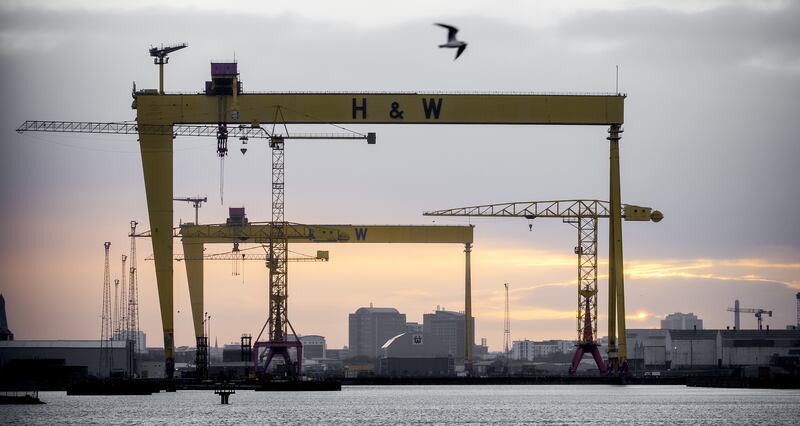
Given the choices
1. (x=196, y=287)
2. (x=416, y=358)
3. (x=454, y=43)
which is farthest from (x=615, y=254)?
(x=454, y=43)

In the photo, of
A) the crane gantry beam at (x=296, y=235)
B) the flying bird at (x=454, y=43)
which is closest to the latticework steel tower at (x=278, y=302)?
the crane gantry beam at (x=296, y=235)

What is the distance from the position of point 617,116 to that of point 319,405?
22805 millimetres

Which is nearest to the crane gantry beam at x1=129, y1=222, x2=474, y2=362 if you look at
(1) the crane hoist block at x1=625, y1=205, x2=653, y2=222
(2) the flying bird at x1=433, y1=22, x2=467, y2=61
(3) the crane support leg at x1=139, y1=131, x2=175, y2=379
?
(1) the crane hoist block at x1=625, y1=205, x2=653, y2=222

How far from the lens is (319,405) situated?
82.1m

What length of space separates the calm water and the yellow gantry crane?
10.5 meters

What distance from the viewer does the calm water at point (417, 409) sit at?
67.2 meters

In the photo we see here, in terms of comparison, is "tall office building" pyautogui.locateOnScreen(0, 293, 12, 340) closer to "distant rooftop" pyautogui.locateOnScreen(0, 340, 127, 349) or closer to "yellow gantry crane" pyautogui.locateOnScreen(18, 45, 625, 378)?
"distant rooftop" pyautogui.locateOnScreen(0, 340, 127, 349)

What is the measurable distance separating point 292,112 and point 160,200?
8892 mm

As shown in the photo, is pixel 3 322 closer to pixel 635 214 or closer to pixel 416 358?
pixel 416 358

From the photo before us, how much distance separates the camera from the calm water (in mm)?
67188

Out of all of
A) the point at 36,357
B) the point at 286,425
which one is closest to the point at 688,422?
the point at 286,425

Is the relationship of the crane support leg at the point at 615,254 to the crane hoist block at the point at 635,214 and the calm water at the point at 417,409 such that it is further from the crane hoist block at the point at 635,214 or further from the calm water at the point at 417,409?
the crane hoist block at the point at 635,214

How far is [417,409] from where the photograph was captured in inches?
3046

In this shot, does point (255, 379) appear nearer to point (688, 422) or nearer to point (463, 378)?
point (463, 378)
